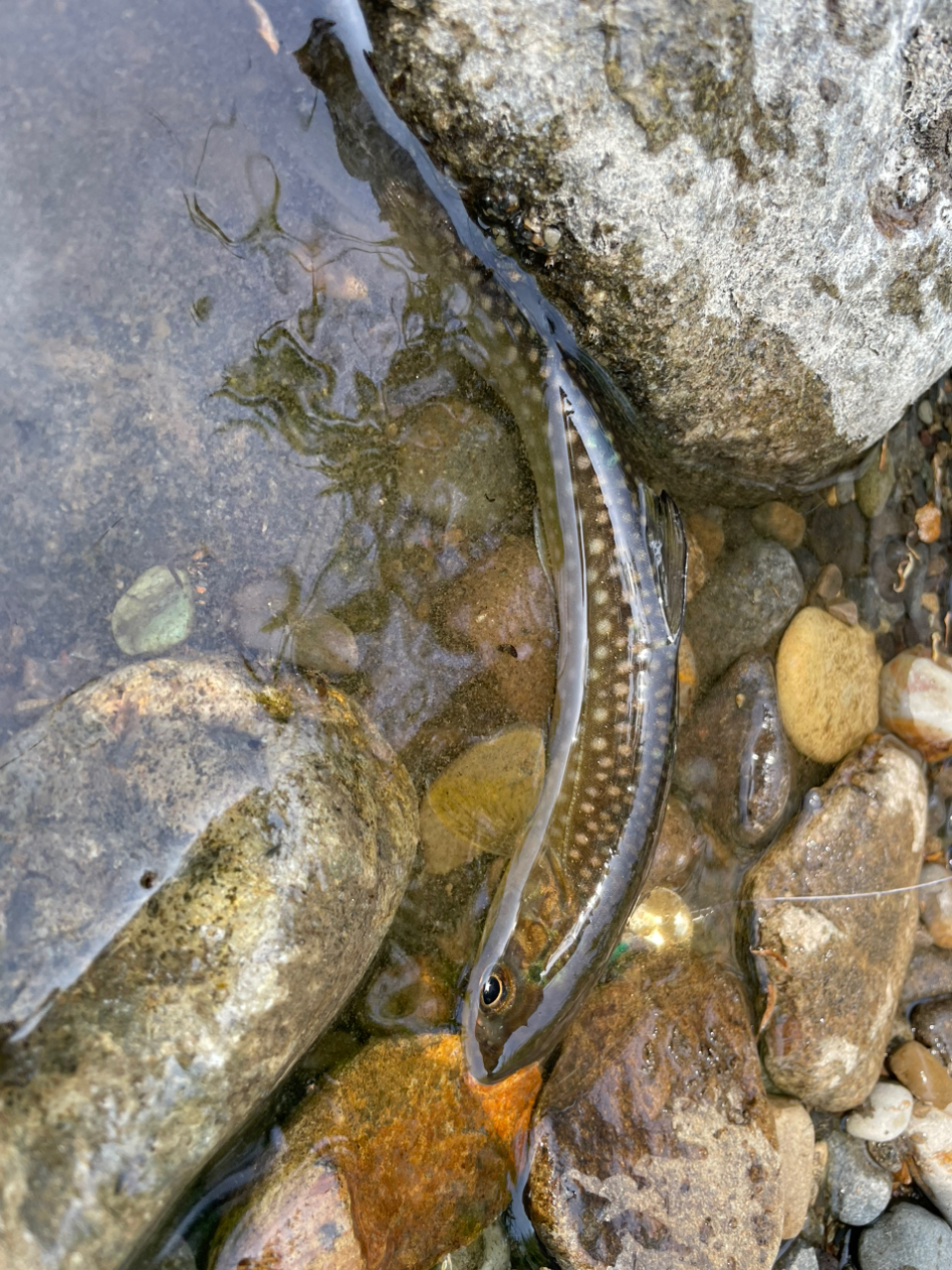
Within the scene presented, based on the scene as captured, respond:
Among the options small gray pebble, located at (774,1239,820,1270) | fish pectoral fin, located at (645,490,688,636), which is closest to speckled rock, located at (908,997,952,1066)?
small gray pebble, located at (774,1239,820,1270)

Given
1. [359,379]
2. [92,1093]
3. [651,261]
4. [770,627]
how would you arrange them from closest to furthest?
[92,1093], [651,261], [359,379], [770,627]

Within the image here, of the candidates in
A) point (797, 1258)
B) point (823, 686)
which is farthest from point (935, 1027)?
point (823, 686)

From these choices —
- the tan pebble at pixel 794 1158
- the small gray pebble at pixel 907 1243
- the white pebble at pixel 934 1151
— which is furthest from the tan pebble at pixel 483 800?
the small gray pebble at pixel 907 1243

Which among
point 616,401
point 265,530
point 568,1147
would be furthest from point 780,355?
point 568,1147

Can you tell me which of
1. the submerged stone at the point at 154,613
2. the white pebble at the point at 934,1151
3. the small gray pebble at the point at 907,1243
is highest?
the submerged stone at the point at 154,613

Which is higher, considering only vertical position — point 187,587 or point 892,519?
point 187,587

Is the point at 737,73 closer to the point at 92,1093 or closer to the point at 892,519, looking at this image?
the point at 892,519

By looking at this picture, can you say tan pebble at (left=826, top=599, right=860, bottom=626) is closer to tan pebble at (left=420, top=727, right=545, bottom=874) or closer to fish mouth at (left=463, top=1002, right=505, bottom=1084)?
tan pebble at (left=420, top=727, right=545, bottom=874)

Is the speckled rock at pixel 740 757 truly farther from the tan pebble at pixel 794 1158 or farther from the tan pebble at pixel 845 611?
the tan pebble at pixel 794 1158
